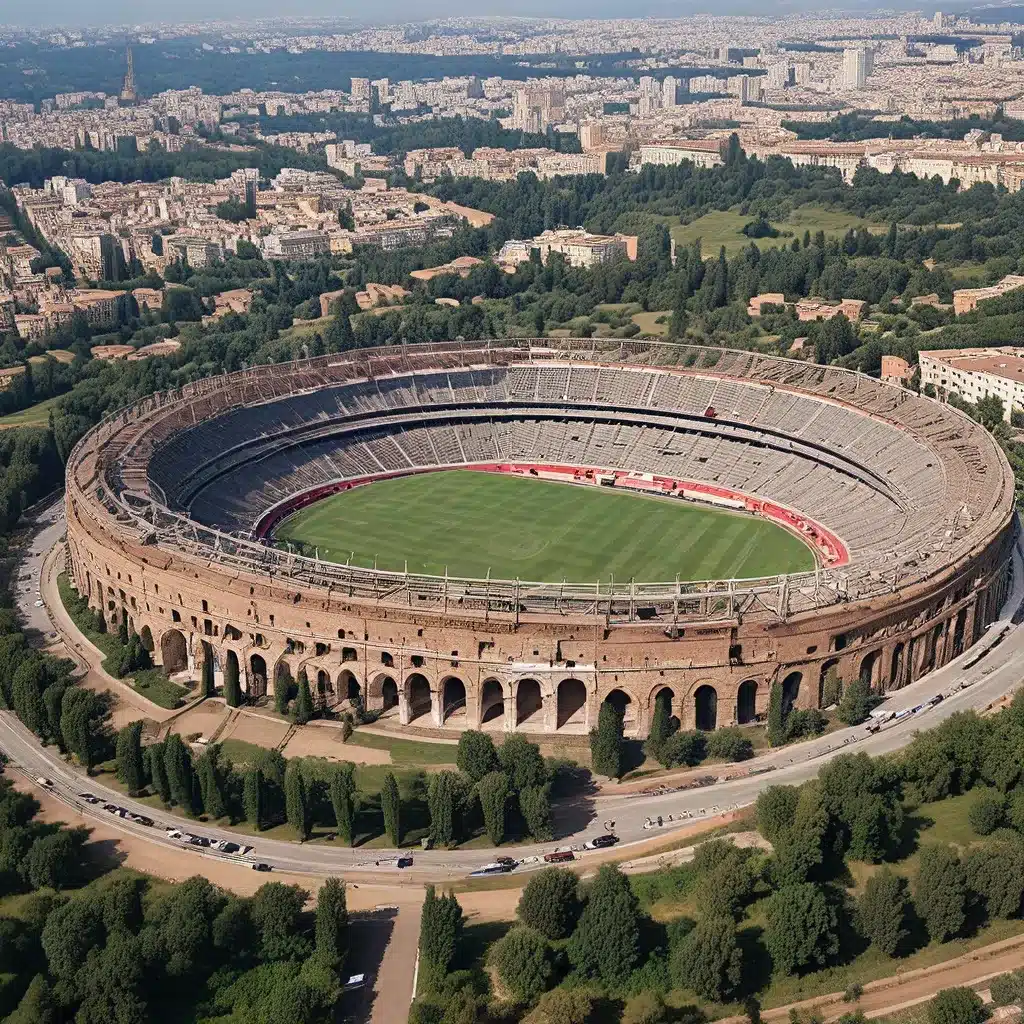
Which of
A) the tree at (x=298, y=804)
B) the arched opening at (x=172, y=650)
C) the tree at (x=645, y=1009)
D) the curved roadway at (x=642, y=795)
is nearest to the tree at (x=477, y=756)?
the curved roadway at (x=642, y=795)

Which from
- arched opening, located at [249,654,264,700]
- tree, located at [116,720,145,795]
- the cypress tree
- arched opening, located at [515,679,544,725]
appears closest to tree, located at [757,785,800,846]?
arched opening, located at [515,679,544,725]

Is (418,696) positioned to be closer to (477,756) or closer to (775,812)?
(477,756)

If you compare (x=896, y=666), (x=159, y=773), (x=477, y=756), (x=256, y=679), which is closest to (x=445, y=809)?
(x=477, y=756)

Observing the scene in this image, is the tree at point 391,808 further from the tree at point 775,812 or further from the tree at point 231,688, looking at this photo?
the tree at point 231,688

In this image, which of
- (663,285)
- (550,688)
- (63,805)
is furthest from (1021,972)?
(663,285)

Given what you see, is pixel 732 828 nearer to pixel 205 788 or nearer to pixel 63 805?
pixel 205 788

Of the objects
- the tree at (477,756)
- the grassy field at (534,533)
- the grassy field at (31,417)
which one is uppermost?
the tree at (477,756)
